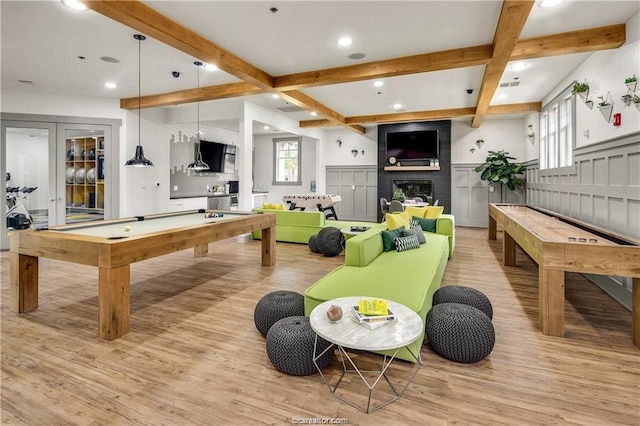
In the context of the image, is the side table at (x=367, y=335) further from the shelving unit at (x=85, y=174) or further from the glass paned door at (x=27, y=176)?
the glass paned door at (x=27, y=176)

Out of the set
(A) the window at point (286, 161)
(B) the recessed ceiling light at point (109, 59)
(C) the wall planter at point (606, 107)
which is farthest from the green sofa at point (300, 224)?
(A) the window at point (286, 161)

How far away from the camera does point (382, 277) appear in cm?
312

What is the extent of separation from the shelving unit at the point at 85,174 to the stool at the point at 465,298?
7098 mm

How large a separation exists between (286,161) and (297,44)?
26.2 ft

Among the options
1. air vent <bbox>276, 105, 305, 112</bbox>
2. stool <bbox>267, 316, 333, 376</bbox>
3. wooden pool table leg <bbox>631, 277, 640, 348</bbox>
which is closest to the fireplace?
air vent <bbox>276, 105, 305, 112</bbox>

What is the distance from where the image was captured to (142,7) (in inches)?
128

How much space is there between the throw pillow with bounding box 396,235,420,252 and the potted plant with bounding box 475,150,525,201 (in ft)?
18.4

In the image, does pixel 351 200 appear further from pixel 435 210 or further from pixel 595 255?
pixel 595 255

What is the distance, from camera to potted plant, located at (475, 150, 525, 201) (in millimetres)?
8742

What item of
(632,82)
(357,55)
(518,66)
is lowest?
(632,82)

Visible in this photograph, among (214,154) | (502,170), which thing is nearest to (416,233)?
(502,170)

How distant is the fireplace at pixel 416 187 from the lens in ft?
33.3

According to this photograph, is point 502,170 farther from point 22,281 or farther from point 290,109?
point 22,281

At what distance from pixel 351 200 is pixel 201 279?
7.51 meters
